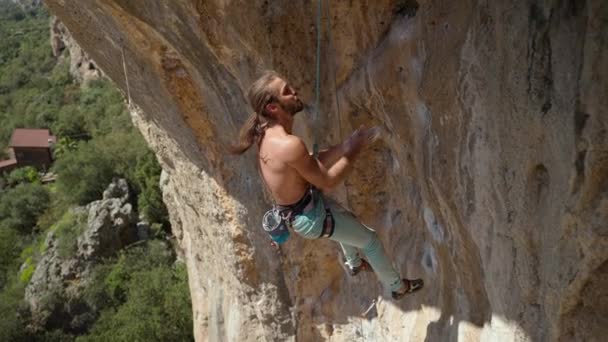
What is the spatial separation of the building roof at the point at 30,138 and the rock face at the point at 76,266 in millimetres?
11912

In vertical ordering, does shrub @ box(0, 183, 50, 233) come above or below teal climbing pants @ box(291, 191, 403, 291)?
below

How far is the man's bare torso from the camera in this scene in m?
2.46

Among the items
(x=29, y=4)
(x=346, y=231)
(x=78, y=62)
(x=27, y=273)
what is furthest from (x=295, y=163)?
(x=29, y=4)

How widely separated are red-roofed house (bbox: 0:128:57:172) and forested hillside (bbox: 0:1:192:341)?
734 mm

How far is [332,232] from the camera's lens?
2822 millimetres

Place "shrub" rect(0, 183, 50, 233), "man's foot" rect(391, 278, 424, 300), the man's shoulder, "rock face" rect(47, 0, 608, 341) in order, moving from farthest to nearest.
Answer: "shrub" rect(0, 183, 50, 233) → "man's foot" rect(391, 278, 424, 300) → the man's shoulder → "rock face" rect(47, 0, 608, 341)

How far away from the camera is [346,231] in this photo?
285 cm

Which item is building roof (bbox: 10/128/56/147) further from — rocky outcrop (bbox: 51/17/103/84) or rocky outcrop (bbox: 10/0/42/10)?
rocky outcrop (bbox: 10/0/42/10)

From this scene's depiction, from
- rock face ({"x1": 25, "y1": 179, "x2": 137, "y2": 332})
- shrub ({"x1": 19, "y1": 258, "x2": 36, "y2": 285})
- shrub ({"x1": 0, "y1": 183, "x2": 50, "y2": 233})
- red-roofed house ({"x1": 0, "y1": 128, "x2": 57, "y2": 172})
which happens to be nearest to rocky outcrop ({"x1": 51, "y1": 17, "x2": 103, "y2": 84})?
red-roofed house ({"x1": 0, "y1": 128, "x2": 57, "y2": 172})

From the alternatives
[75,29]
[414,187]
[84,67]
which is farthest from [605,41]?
[84,67]

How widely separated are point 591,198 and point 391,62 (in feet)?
4.95

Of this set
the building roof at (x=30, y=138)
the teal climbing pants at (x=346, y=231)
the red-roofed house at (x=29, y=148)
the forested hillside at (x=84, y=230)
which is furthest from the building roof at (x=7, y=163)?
the teal climbing pants at (x=346, y=231)

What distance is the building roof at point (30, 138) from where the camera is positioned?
2619cm

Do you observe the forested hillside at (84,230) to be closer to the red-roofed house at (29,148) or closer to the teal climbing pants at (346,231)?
the red-roofed house at (29,148)
